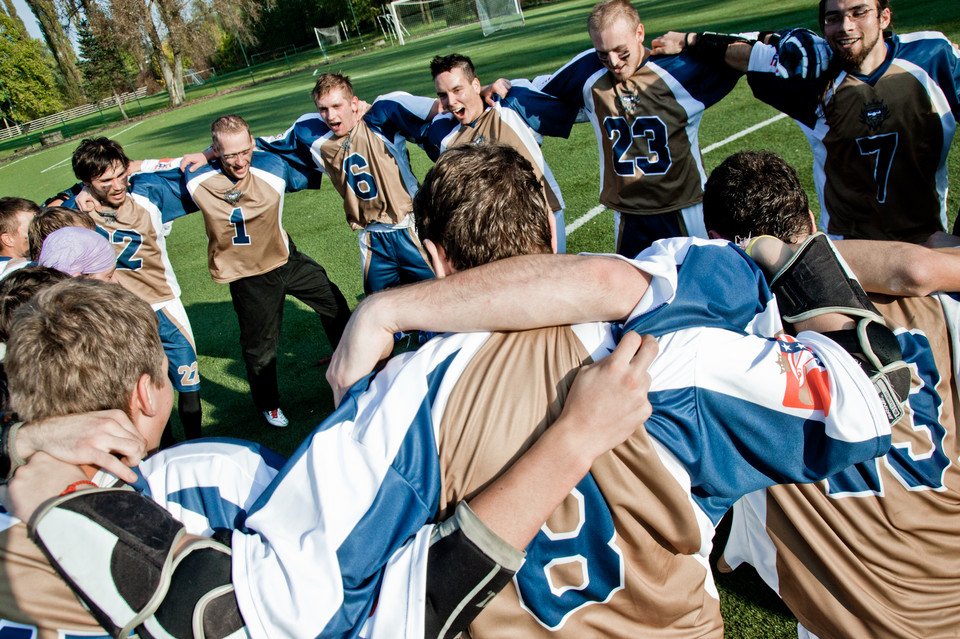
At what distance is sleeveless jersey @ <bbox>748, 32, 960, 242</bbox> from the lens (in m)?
3.54

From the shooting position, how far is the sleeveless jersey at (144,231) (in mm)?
4809

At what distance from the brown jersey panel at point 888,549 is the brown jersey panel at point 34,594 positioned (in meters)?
2.01

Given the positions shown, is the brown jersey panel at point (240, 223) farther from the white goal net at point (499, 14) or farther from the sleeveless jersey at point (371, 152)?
the white goal net at point (499, 14)

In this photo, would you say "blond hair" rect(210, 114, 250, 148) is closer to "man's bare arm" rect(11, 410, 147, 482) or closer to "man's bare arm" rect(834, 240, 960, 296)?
"man's bare arm" rect(11, 410, 147, 482)

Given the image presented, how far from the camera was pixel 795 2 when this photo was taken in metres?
18.1

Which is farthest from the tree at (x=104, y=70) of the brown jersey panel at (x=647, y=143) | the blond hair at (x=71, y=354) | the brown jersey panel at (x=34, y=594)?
the brown jersey panel at (x=34, y=594)

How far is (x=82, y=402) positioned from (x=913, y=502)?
251 centimetres

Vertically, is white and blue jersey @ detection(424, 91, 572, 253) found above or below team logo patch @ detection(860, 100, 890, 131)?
above

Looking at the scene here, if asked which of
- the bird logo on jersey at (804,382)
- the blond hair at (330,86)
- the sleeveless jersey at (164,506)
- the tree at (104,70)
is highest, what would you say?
the tree at (104,70)

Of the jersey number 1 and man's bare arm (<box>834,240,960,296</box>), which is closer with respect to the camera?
man's bare arm (<box>834,240,960,296</box>)

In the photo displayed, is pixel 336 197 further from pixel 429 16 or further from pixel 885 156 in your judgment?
pixel 429 16

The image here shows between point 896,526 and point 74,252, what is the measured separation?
12.5 feet

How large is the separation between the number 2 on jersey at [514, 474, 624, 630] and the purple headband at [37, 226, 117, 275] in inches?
112

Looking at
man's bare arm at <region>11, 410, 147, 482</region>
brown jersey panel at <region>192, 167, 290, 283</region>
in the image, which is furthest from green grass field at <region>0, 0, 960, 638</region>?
man's bare arm at <region>11, 410, 147, 482</region>
